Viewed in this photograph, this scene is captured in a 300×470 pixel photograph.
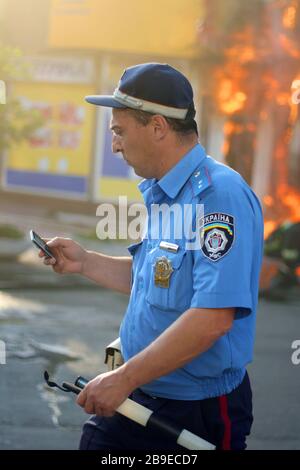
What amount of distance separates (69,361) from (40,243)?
4733 millimetres

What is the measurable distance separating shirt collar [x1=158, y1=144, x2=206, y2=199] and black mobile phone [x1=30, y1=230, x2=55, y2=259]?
521 millimetres

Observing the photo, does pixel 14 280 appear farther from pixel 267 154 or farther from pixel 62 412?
pixel 267 154

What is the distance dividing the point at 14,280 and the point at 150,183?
982 centimetres

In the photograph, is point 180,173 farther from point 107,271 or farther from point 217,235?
point 107,271

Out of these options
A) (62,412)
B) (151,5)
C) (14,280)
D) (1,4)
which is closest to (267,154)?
(151,5)

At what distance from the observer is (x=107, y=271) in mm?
3461

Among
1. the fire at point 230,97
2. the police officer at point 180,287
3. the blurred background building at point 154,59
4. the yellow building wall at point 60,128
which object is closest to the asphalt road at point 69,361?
the police officer at point 180,287

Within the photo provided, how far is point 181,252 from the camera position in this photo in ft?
9.37

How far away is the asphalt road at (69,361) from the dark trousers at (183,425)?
271 cm

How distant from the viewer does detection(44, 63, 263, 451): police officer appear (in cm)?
272

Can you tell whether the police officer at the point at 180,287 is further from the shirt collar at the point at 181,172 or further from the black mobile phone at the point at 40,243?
the black mobile phone at the point at 40,243

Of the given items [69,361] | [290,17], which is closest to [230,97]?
[290,17]

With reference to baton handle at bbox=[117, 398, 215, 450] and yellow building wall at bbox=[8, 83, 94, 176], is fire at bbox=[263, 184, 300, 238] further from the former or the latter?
baton handle at bbox=[117, 398, 215, 450]

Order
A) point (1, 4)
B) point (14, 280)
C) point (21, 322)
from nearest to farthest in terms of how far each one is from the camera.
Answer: point (21, 322) → point (14, 280) → point (1, 4)
